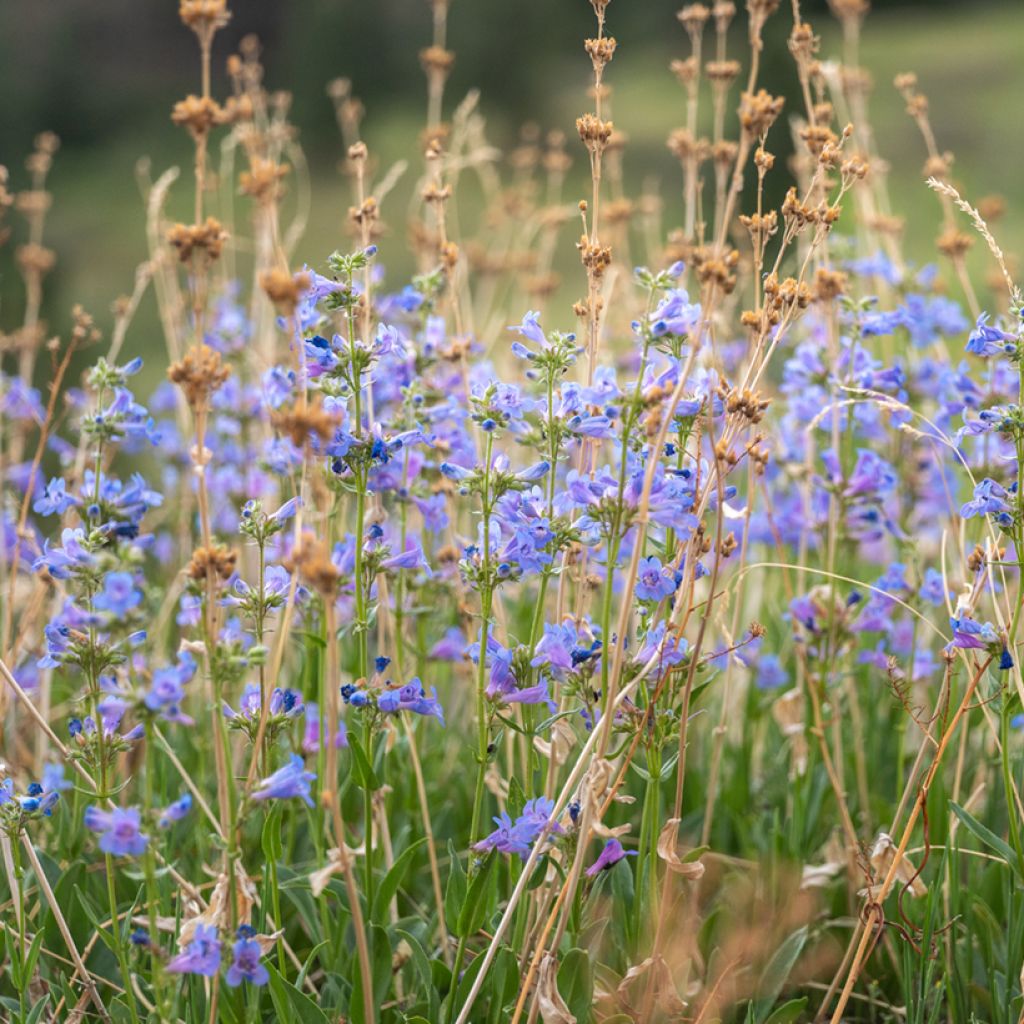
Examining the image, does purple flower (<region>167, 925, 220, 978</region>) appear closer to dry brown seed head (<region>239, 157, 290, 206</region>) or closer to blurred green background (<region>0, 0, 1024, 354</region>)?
dry brown seed head (<region>239, 157, 290, 206</region>)

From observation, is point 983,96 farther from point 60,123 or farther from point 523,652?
point 523,652

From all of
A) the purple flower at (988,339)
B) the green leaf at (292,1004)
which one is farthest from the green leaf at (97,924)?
the purple flower at (988,339)

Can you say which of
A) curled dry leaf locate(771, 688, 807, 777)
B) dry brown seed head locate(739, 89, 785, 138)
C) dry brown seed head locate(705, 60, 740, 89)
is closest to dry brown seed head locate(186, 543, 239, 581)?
dry brown seed head locate(739, 89, 785, 138)

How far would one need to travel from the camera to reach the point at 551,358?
186cm

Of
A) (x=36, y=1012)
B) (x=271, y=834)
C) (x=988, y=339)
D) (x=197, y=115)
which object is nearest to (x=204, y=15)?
(x=197, y=115)

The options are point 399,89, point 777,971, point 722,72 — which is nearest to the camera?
point 777,971

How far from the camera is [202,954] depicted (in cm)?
149

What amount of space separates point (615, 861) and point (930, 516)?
243 centimetres

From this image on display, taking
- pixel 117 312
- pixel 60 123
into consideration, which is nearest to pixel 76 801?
pixel 117 312

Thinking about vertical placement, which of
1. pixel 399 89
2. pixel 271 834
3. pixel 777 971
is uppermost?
pixel 399 89

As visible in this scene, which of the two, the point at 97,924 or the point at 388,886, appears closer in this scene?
the point at 97,924

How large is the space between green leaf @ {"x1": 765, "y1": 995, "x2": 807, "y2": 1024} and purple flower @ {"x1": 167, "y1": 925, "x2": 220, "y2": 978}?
99cm

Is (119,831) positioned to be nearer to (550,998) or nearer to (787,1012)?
(550,998)

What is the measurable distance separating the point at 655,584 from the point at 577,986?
691mm
